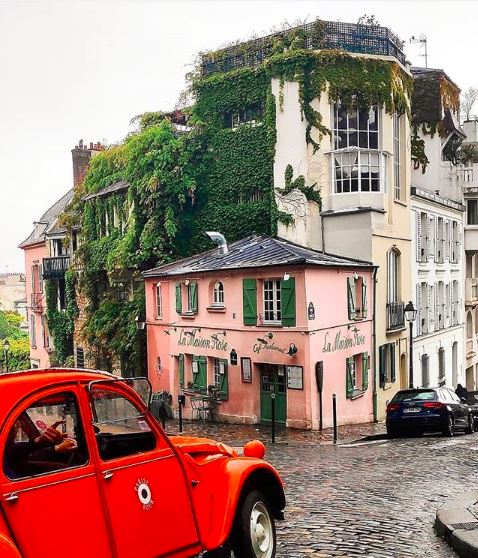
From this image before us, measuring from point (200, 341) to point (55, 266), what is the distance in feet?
63.4

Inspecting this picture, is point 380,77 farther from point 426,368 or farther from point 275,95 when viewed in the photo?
point 426,368

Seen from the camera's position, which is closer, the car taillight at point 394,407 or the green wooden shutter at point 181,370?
the car taillight at point 394,407

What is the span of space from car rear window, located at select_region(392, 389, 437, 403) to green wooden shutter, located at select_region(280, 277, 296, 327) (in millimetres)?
4402

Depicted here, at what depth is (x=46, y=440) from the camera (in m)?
4.91

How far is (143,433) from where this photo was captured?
5.61 meters

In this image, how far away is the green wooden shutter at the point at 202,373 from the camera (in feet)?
87.5

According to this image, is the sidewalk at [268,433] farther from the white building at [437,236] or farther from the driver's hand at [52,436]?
the driver's hand at [52,436]

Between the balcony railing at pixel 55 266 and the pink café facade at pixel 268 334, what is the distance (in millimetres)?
15073

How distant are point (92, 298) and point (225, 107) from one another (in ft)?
41.2

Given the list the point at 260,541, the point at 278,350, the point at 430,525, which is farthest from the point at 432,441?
the point at 260,541

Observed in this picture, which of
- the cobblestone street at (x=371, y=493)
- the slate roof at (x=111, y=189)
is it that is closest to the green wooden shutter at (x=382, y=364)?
the cobblestone street at (x=371, y=493)

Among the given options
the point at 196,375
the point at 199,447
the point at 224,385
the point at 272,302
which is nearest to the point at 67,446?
the point at 199,447

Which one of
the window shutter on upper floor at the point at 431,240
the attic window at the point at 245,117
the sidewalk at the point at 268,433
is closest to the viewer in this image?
the sidewalk at the point at 268,433

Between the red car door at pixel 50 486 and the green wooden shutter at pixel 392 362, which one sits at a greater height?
the red car door at pixel 50 486
